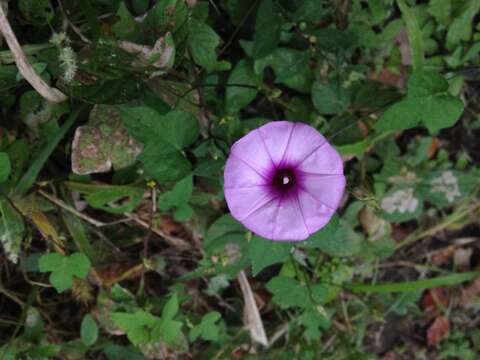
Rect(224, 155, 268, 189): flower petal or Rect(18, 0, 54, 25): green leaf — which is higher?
Rect(18, 0, 54, 25): green leaf

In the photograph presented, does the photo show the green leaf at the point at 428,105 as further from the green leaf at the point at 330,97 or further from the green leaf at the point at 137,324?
the green leaf at the point at 137,324

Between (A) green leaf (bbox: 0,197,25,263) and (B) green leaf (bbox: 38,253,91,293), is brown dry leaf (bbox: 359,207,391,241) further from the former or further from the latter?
(A) green leaf (bbox: 0,197,25,263)

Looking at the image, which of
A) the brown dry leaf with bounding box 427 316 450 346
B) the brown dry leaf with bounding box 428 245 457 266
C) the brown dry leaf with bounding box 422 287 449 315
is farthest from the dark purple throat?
the brown dry leaf with bounding box 427 316 450 346

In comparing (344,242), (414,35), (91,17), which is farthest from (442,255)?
(91,17)

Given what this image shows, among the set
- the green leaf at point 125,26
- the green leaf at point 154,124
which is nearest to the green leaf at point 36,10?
the green leaf at point 125,26

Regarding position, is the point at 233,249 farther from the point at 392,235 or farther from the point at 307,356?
the point at 392,235

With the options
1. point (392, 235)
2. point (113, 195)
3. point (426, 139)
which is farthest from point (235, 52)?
point (392, 235)
